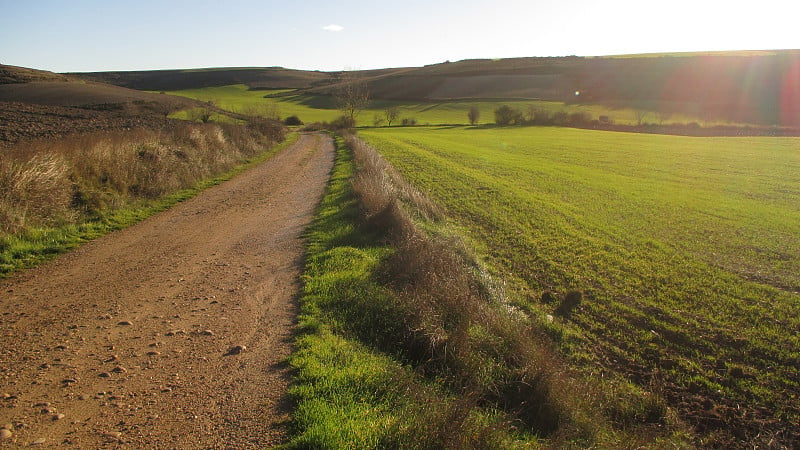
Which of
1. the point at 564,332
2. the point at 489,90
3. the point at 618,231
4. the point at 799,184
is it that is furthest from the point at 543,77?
the point at 564,332

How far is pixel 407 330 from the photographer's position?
6316 millimetres

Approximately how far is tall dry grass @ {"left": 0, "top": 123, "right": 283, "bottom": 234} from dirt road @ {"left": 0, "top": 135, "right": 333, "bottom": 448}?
1.73 metres

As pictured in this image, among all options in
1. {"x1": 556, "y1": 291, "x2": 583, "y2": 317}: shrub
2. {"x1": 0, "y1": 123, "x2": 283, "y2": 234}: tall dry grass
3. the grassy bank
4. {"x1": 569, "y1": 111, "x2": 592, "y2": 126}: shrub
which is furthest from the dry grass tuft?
{"x1": 569, "y1": 111, "x2": 592, "y2": 126}: shrub

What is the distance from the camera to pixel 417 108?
325ft

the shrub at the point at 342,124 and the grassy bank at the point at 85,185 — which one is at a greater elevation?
the shrub at the point at 342,124

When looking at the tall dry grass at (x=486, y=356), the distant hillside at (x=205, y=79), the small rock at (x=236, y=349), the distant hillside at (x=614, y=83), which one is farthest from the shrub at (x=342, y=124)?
the distant hillside at (x=205, y=79)

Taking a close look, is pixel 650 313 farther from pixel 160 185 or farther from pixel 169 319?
pixel 160 185

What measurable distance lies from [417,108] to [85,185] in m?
91.2

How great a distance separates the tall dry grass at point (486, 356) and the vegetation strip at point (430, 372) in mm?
17

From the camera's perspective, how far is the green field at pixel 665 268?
702 cm

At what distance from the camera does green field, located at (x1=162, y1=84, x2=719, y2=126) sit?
8162 centimetres

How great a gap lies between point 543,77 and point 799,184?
97443 mm

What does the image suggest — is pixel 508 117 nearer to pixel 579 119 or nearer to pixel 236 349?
pixel 579 119

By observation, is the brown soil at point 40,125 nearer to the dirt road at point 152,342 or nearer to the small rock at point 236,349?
the dirt road at point 152,342
